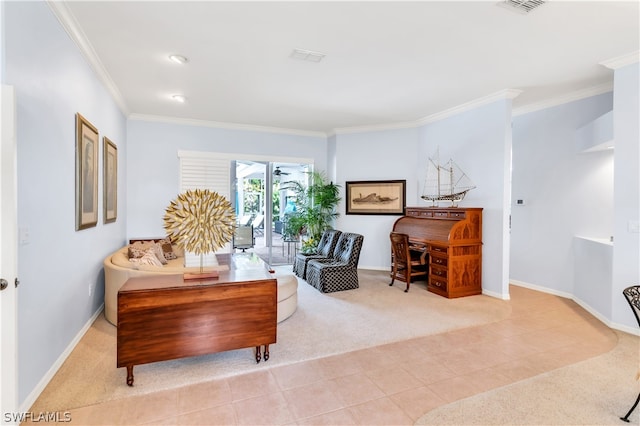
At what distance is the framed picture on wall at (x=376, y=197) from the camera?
6.46m

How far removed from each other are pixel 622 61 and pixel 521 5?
6.35ft

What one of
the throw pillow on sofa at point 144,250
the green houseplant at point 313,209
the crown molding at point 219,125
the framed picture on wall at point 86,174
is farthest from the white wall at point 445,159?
the framed picture on wall at point 86,174

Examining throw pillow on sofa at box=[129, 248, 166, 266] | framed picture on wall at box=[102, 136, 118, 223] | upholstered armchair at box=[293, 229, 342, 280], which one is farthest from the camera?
upholstered armchair at box=[293, 229, 342, 280]

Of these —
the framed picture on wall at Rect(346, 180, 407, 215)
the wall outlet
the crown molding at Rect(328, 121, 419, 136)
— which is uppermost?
the crown molding at Rect(328, 121, 419, 136)

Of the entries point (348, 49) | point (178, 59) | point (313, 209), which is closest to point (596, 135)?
point (348, 49)

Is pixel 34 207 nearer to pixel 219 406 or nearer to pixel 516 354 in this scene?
pixel 219 406

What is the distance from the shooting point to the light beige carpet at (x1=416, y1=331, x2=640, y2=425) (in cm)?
210

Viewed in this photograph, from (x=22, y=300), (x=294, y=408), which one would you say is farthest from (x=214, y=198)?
(x=294, y=408)

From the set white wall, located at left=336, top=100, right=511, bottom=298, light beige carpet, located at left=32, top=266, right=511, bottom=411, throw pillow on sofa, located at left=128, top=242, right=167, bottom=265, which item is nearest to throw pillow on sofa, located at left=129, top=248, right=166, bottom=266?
Result: throw pillow on sofa, located at left=128, top=242, right=167, bottom=265

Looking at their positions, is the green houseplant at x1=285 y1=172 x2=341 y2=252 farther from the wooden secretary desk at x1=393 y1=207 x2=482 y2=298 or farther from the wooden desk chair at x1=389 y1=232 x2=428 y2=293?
the wooden secretary desk at x1=393 y1=207 x2=482 y2=298

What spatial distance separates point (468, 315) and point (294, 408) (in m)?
2.69

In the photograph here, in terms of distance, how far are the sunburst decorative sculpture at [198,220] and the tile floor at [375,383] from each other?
944 millimetres

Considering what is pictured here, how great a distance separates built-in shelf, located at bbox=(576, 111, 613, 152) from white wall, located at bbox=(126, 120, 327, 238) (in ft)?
18.5

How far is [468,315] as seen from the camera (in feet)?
13.2
